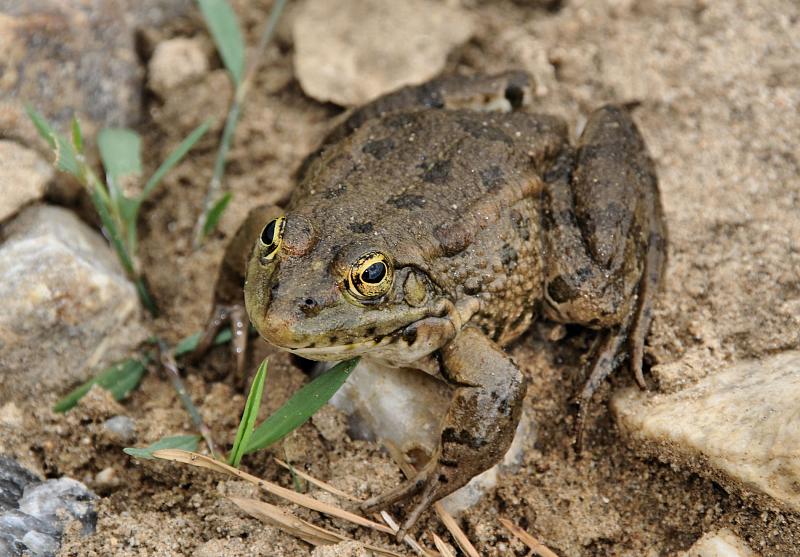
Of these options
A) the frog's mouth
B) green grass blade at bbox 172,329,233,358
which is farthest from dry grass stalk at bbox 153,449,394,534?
green grass blade at bbox 172,329,233,358

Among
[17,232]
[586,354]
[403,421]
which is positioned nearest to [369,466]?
[403,421]

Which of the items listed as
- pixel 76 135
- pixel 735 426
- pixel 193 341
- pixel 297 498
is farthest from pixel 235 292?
pixel 735 426

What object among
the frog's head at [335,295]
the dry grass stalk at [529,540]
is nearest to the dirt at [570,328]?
the dry grass stalk at [529,540]

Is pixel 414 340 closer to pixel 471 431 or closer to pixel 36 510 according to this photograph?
pixel 471 431

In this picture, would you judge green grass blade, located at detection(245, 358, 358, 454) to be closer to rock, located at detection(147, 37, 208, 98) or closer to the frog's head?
the frog's head

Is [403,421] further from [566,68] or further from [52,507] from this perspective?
[566,68]
